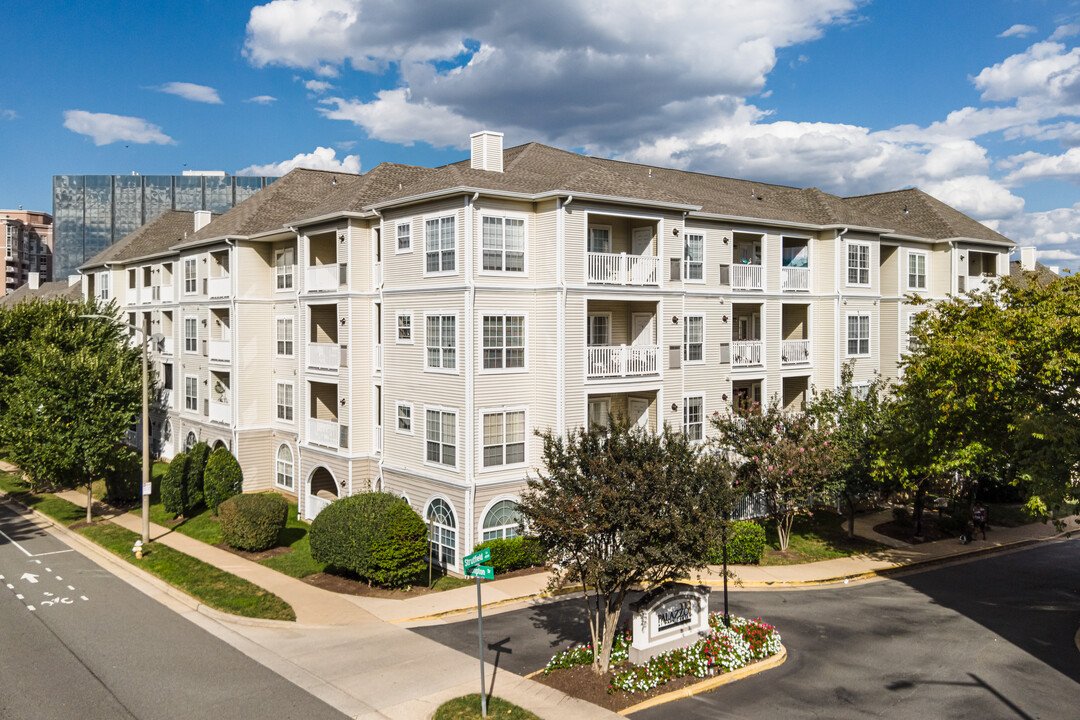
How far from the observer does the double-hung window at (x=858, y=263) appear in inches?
1344

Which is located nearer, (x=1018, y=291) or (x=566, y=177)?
(x=1018, y=291)

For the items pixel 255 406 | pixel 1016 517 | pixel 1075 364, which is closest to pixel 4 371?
pixel 255 406

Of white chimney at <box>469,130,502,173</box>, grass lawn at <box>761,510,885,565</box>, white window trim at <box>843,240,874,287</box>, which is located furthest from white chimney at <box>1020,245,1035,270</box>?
white chimney at <box>469,130,502,173</box>

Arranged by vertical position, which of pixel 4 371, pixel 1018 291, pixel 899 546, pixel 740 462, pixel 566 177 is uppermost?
pixel 566 177

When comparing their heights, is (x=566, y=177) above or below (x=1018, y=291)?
above

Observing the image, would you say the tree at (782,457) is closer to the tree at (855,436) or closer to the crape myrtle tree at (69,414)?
the tree at (855,436)

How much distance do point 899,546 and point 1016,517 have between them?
26.9 ft

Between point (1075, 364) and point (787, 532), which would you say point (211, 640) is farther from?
point (1075, 364)

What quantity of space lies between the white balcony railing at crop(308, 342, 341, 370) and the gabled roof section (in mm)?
19461

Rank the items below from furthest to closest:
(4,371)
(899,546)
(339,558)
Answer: (4,371)
(899,546)
(339,558)

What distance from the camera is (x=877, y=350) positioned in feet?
117

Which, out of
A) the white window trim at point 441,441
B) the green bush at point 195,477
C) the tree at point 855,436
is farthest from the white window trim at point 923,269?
the green bush at point 195,477

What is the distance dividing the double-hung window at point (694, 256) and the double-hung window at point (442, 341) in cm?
996

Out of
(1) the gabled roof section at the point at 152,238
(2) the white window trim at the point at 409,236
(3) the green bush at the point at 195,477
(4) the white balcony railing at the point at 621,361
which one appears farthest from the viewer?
(1) the gabled roof section at the point at 152,238
